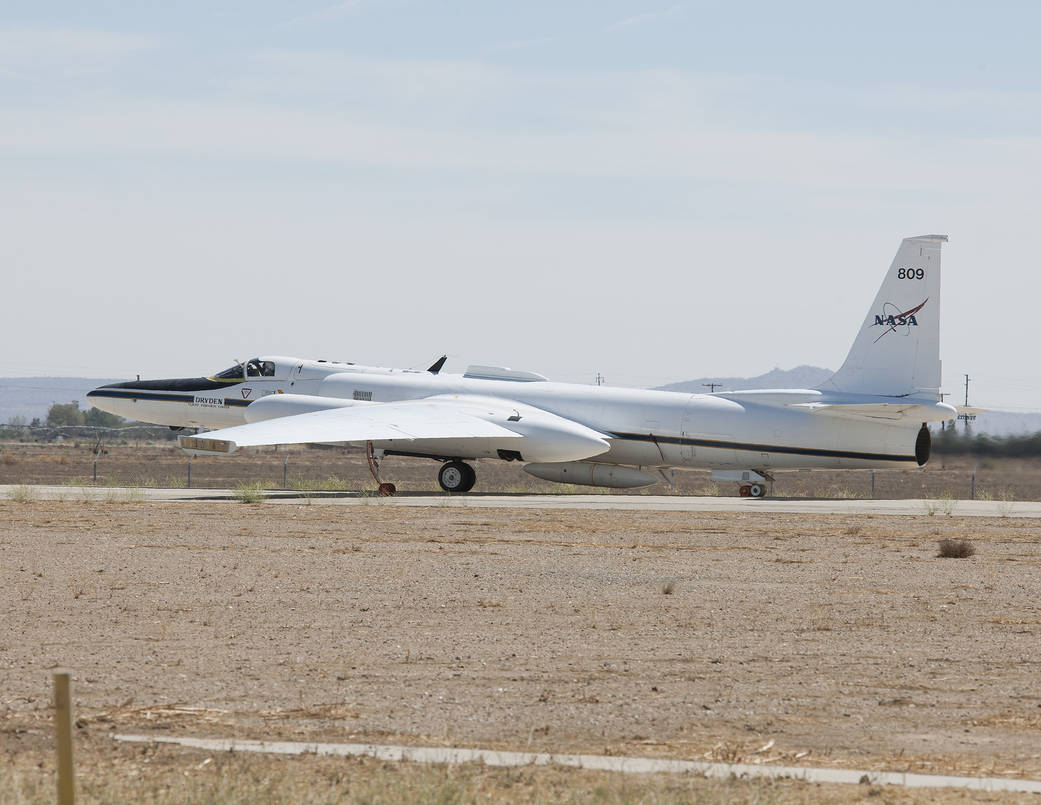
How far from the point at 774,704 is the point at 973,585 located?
8389 millimetres

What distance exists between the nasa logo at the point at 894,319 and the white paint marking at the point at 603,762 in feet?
91.9

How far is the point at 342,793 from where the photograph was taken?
7.39 metres

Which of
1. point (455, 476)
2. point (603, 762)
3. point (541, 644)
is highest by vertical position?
point (603, 762)

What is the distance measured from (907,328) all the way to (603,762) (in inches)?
1116

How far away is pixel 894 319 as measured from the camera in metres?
34.9

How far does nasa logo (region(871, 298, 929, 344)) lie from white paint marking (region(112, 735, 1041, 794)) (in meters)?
28.0

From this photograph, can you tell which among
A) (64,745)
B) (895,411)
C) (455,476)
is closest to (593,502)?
(455,476)

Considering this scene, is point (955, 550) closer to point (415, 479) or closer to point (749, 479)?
point (749, 479)

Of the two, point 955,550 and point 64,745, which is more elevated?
point 64,745

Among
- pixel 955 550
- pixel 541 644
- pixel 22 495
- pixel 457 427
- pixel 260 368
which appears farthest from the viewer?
pixel 260 368

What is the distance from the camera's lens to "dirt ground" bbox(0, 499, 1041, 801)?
29.7 feet

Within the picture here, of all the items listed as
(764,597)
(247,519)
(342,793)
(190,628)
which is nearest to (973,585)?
(764,597)

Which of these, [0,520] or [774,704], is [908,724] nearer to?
[774,704]

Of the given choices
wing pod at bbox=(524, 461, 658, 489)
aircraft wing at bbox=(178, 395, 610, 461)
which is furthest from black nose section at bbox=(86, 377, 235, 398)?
wing pod at bbox=(524, 461, 658, 489)
